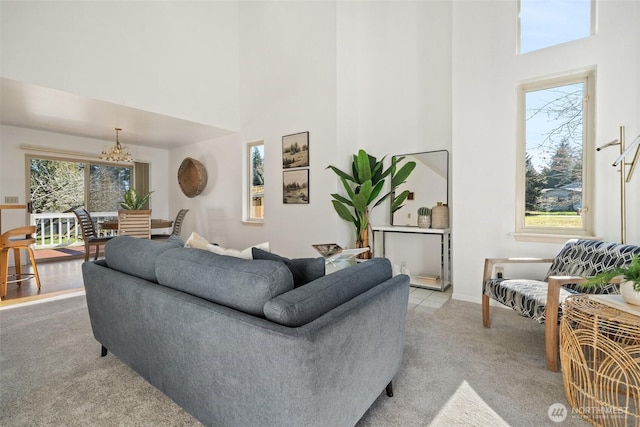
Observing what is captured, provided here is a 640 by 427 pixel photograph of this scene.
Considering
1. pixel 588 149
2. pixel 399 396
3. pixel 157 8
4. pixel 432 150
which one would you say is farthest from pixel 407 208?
pixel 157 8

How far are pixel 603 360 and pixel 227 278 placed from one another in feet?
6.08

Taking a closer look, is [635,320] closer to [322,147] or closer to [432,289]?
[432,289]

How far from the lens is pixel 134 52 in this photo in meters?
3.94

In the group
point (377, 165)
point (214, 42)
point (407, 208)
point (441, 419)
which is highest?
point (214, 42)

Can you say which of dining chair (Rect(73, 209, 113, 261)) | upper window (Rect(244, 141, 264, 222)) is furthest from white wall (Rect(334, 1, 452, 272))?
dining chair (Rect(73, 209, 113, 261))

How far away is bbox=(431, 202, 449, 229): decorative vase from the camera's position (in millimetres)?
3658

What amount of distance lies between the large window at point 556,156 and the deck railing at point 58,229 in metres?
6.69

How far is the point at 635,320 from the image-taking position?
1.28 m

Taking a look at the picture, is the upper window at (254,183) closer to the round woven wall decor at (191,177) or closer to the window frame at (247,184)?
the window frame at (247,184)

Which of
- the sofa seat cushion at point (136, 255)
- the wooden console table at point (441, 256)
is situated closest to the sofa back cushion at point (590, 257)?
the wooden console table at point (441, 256)

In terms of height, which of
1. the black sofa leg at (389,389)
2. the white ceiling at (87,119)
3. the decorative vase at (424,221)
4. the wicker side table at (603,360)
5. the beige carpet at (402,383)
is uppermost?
the white ceiling at (87,119)

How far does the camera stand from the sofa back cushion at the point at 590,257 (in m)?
2.04

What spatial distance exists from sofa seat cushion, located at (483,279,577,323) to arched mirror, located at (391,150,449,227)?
5.45 feet

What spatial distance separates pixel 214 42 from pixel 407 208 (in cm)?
416
